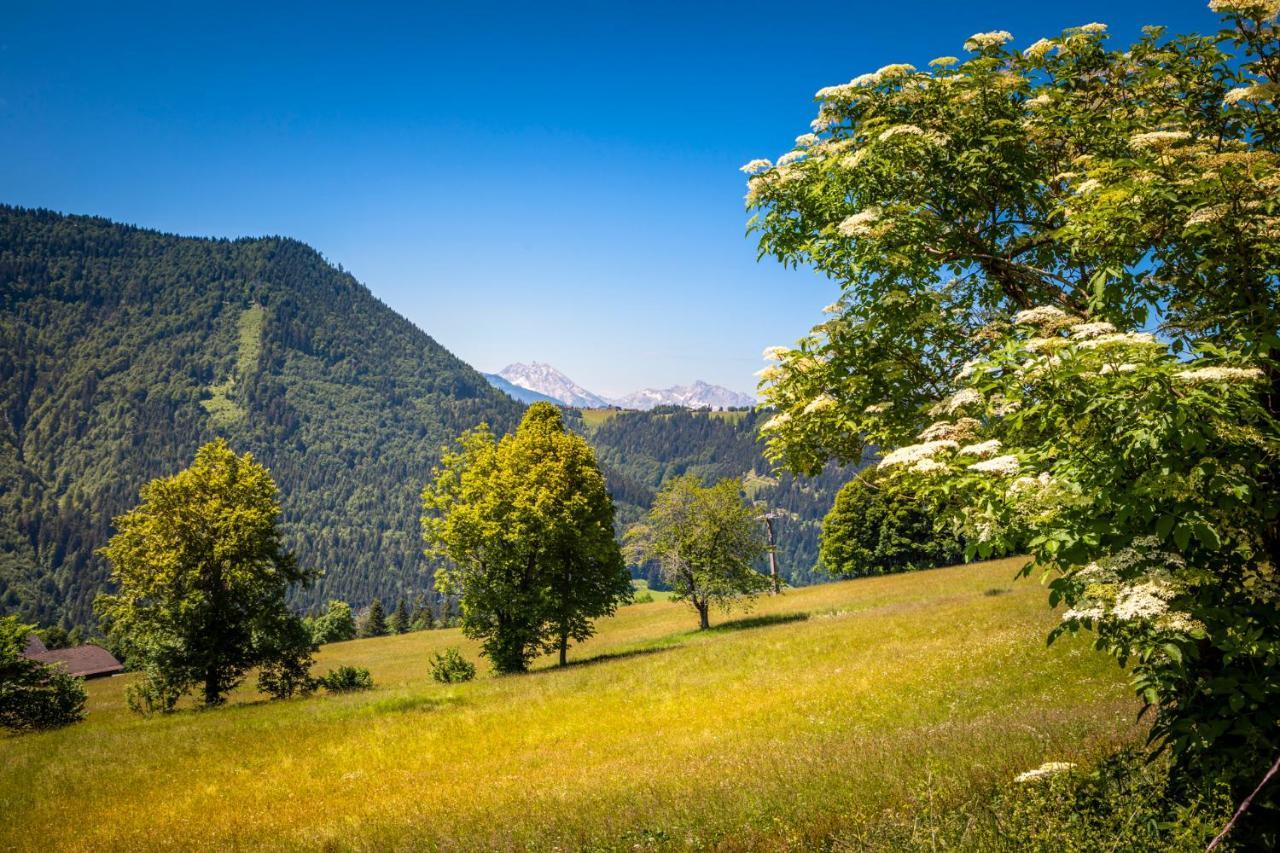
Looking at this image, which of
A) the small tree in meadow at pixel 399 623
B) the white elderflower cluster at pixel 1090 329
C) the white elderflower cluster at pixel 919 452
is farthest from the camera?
the small tree in meadow at pixel 399 623

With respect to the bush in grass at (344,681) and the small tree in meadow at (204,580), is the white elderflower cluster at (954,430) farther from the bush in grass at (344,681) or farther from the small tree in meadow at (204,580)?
the bush in grass at (344,681)

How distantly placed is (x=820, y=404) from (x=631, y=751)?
11.6 meters

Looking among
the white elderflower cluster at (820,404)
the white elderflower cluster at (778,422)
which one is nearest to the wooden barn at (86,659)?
the white elderflower cluster at (778,422)

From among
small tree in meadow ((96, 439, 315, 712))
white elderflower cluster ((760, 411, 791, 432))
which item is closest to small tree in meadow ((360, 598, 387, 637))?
small tree in meadow ((96, 439, 315, 712))

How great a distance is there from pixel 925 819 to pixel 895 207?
6992 millimetres

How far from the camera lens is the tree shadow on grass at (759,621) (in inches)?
1671

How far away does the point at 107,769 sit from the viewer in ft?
63.8

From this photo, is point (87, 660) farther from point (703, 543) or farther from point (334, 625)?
point (703, 543)

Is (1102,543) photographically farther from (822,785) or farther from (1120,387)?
(822,785)

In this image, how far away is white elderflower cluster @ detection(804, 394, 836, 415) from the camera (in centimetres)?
822

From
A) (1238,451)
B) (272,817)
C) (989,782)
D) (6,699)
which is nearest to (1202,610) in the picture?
(1238,451)

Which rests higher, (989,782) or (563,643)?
(989,782)

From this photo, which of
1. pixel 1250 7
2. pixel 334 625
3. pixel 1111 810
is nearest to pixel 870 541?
pixel 334 625

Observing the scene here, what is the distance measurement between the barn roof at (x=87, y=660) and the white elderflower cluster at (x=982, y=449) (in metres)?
137
